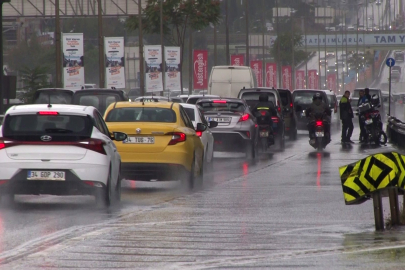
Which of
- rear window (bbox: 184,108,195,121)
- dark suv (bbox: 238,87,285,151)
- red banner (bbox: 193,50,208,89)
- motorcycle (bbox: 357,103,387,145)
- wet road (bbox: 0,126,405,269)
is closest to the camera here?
wet road (bbox: 0,126,405,269)

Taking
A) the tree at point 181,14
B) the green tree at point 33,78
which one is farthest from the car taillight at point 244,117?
the tree at point 181,14

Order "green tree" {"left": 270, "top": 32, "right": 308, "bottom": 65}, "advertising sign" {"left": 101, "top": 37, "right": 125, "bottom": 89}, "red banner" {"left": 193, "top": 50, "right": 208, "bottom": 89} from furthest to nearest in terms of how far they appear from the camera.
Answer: "green tree" {"left": 270, "top": 32, "right": 308, "bottom": 65} < "red banner" {"left": 193, "top": 50, "right": 208, "bottom": 89} < "advertising sign" {"left": 101, "top": 37, "right": 125, "bottom": 89}

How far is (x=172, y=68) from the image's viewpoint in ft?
187

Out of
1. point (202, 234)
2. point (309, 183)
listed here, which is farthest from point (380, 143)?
point (202, 234)

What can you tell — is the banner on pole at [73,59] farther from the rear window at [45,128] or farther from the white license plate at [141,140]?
the rear window at [45,128]

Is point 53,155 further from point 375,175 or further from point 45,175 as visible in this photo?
point 375,175

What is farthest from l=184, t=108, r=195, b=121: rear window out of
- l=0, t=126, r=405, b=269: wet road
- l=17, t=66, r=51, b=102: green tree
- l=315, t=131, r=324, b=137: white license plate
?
l=17, t=66, r=51, b=102: green tree

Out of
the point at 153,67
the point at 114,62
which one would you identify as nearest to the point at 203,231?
the point at 114,62

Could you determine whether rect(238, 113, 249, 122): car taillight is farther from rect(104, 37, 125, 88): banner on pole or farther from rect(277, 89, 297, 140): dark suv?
rect(104, 37, 125, 88): banner on pole

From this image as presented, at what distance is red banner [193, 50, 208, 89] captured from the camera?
62.3 meters

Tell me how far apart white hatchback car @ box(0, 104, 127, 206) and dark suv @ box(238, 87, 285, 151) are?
19.4m

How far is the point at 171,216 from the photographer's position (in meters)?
14.3

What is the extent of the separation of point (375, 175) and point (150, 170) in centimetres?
626

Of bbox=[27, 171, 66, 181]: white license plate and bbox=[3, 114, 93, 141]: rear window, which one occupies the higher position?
bbox=[3, 114, 93, 141]: rear window
